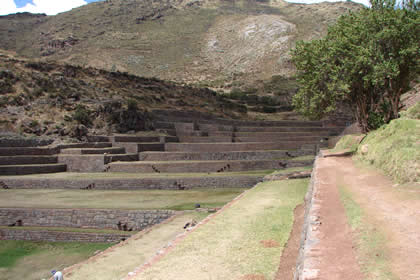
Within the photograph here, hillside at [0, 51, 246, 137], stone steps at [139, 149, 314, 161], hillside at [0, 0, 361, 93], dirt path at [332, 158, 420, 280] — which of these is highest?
hillside at [0, 0, 361, 93]

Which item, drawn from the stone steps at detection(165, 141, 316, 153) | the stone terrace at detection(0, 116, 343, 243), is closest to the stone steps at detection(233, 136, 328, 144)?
the stone terrace at detection(0, 116, 343, 243)

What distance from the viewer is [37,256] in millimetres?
13164

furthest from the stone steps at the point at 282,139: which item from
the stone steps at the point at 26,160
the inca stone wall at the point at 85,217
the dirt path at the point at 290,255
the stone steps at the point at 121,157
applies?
the dirt path at the point at 290,255

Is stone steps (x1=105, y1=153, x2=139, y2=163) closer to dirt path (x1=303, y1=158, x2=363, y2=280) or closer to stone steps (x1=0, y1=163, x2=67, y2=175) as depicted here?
stone steps (x1=0, y1=163, x2=67, y2=175)

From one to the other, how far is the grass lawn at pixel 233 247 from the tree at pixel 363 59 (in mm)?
9269

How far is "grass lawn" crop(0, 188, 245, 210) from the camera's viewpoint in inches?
667

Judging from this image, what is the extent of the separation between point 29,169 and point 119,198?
1075 centimetres

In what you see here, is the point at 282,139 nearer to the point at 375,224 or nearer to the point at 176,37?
the point at 375,224

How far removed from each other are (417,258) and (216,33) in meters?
118

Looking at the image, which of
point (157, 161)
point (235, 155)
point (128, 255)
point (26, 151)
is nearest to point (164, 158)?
point (157, 161)

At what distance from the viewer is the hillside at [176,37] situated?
316 ft

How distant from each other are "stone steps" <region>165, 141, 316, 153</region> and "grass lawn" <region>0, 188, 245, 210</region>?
9560mm

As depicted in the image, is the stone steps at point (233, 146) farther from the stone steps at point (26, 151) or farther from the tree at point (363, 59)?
the stone steps at point (26, 151)

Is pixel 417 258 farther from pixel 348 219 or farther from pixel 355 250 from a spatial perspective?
pixel 348 219
